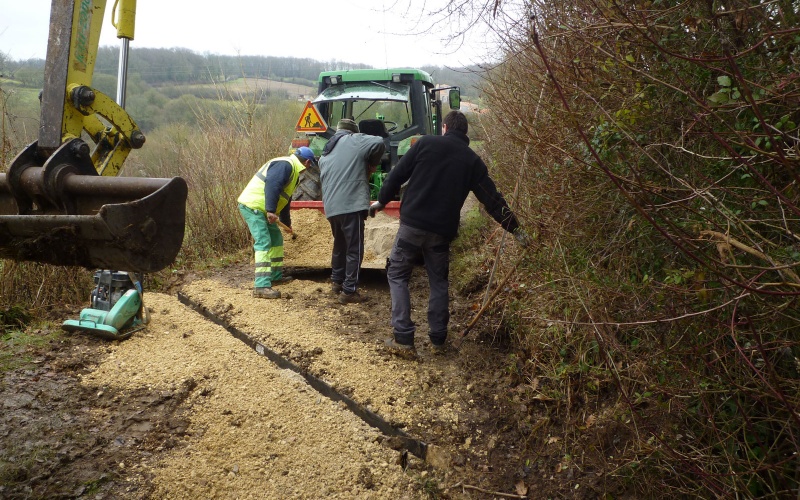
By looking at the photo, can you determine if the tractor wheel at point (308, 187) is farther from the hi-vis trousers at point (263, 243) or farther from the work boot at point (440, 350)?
the work boot at point (440, 350)

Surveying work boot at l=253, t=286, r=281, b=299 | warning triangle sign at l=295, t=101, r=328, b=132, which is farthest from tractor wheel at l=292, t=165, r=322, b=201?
work boot at l=253, t=286, r=281, b=299

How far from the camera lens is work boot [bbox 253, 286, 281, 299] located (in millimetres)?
6344

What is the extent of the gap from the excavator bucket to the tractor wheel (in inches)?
173

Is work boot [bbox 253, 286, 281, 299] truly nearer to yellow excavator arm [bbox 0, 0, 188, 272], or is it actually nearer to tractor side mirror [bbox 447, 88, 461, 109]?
yellow excavator arm [bbox 0, 0, 188, 272]

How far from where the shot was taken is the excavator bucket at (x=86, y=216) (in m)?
2.80

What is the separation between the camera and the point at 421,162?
15.3 ft

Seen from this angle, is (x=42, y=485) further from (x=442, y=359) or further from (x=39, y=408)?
(x=442, y=359)

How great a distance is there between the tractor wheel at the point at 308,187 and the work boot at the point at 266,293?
1715 millimetres

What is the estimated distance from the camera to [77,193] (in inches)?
124

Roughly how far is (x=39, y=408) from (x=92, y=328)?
1.25 m

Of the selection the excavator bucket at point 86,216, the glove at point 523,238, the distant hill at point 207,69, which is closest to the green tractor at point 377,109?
the distant hill at point 207,69

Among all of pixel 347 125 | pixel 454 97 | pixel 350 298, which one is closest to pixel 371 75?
pixel 454 97

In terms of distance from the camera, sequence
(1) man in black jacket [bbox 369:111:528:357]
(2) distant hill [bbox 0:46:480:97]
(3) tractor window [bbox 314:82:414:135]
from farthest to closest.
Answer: (3) tractor window [bbox 314:82:414:135] → (2) distant hill [bbox 0:46:480:97] → (1) man in black jacket [bbox 369:111:528:357]

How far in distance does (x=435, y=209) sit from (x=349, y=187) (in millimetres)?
1755
